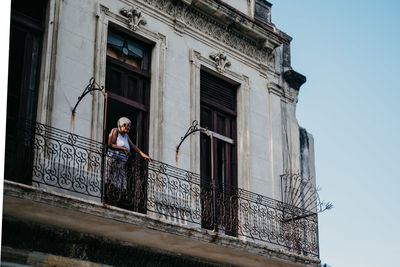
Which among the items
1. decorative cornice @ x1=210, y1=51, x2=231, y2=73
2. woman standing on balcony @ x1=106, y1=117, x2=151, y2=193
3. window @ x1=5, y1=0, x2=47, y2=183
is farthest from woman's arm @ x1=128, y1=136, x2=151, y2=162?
decorative cornice @ x1=210, y1=51, x2=231, y2=73

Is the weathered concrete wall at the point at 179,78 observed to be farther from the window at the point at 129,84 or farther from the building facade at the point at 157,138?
the window at the point at 129,84

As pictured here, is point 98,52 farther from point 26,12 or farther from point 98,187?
Result: point 98,187

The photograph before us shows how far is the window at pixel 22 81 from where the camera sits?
10.8m

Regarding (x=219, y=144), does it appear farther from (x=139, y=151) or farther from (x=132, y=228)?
(x=132, y=228)

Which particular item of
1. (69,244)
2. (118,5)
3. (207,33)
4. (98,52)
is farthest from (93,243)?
(207,33)

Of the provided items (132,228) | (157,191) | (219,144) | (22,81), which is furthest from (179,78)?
(132,228)

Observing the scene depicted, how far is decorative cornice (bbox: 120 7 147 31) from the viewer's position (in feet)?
43.2

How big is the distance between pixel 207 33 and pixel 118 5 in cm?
219

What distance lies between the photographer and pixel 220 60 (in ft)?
48.4

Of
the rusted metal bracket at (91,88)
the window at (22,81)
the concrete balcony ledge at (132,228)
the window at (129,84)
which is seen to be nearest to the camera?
the concrete balcony ledge at (132,228)

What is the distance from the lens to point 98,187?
37.1ft

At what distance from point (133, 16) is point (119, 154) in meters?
2.70

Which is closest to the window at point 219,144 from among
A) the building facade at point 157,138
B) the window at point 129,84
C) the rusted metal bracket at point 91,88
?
the building facade at point 157,138

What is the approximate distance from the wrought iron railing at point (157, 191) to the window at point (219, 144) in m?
0.05
